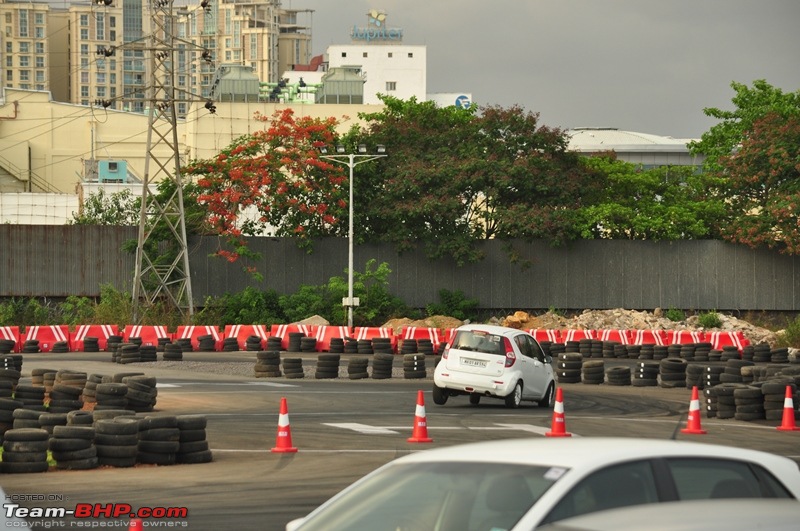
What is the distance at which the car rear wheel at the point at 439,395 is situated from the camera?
27000mm

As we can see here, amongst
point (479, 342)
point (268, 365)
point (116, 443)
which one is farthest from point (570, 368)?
point (116, 443)

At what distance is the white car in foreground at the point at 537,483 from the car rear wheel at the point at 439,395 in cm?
2001

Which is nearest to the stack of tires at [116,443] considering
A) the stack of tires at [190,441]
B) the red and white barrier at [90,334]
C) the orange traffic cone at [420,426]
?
the stack of tires at [190,441]

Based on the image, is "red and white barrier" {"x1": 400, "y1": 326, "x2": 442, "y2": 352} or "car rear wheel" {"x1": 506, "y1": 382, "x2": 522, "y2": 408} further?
"red and white barrier" {"x1": 400, "y1": 326, "x2": 442, "y2": 352}

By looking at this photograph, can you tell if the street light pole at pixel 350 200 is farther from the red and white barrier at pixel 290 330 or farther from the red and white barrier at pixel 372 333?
the red and white barrier at pixel 290 330

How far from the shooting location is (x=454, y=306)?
59.1m

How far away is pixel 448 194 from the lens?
59.3 meters

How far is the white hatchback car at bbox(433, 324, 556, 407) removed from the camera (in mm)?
26141

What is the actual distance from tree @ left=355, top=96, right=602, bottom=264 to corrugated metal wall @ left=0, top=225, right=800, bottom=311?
123 cm

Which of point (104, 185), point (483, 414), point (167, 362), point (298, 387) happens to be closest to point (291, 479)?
point (483, 414)

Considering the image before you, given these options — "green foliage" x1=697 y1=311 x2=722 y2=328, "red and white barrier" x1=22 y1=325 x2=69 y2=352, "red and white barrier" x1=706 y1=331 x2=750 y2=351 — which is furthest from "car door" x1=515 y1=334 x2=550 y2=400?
"green foliage" x1=697 y1=311 x2=722 y2=328

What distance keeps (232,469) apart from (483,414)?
9.46 meters

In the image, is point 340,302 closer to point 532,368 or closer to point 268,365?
point 268,365

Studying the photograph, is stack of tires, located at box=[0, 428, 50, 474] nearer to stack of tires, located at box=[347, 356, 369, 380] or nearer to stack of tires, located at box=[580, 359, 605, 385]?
stack of tires, located at box=[347, 356, 369, 380]
